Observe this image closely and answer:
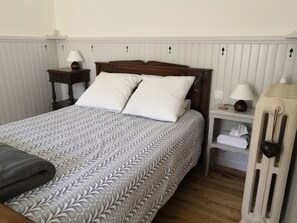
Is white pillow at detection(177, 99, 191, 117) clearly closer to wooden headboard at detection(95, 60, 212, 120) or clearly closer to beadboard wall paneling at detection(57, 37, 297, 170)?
wooden headboard at detection(95, 60, 212, 120)

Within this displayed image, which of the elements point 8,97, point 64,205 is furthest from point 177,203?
point 8,97

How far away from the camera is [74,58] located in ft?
9.98

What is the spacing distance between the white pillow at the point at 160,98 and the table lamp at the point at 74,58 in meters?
1.22

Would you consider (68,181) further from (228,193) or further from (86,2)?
(86,2)

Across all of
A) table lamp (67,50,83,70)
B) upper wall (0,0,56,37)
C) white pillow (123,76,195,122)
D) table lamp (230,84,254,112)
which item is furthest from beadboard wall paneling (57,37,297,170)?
upper wall (0,0,56,37)

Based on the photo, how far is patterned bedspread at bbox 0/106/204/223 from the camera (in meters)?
1.00

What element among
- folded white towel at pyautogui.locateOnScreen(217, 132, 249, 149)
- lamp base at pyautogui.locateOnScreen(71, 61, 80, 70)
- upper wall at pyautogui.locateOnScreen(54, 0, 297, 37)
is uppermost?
upper wall at pyautogui.locateOnScreen(54, 0, 297, 37)

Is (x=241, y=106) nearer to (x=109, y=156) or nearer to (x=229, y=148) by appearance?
(x=229, y=148)

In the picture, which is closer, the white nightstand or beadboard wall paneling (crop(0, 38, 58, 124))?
the white nightstand

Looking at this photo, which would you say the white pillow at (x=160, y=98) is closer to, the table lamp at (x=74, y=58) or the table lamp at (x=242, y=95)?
the table lamp at (x=242, y=95)

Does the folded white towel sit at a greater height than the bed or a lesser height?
lesser

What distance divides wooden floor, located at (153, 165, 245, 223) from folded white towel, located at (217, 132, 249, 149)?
39 centimetres

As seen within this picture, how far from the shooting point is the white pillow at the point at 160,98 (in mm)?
2027

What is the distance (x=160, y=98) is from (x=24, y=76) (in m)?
1.98
